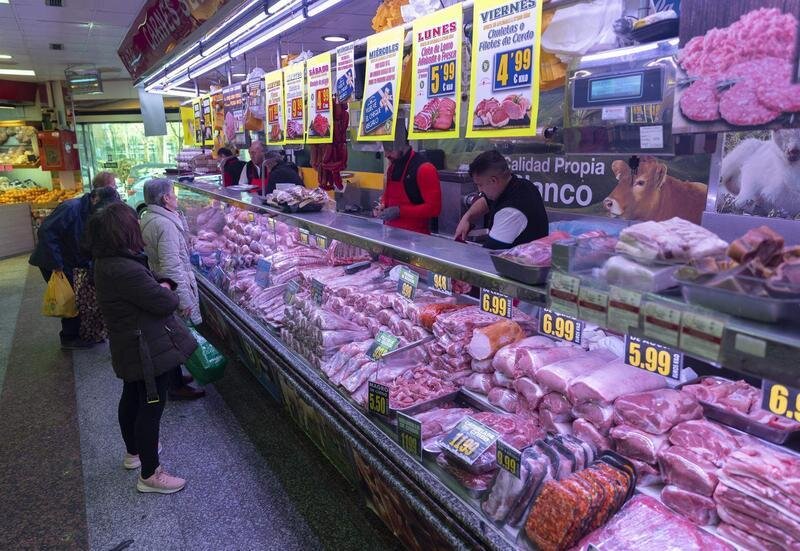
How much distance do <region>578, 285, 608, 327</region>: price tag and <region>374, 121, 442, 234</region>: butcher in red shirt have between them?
12.9ft

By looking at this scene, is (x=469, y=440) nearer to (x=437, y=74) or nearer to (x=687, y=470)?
(x=687, y=470)

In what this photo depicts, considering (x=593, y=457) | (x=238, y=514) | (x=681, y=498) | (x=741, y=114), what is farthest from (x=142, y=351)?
(x=741, y=114)

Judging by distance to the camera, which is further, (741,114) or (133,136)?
(133,136)

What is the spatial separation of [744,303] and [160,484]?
3496mm

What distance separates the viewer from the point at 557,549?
1.70 metres

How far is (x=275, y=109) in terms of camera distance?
490 centimetres

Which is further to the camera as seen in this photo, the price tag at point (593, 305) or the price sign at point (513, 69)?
the price sign at point (513, 69)

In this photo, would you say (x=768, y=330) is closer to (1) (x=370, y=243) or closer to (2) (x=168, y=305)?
(1) (x=370, y=243)

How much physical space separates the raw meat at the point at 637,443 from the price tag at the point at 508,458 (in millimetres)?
379

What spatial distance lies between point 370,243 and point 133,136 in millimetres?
21364

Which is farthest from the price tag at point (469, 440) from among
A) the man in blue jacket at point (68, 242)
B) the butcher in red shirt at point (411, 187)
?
the man in blue jacket at point (68, 242)

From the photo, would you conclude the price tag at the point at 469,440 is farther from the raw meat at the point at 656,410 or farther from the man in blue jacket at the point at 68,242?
the man in blue jacket at the point at 68,242

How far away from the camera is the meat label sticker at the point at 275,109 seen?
4.69m

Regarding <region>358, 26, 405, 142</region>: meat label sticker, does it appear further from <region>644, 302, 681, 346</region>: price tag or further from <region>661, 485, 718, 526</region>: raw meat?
<region>661, 485, 718, 526</region>: raw meat
